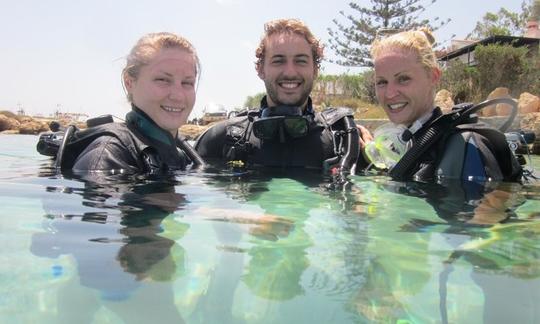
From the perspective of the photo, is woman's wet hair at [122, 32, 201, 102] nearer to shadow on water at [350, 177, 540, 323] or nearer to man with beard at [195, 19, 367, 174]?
man with beard at [195, 19, 367, 174]

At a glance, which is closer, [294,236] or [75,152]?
[294,236]

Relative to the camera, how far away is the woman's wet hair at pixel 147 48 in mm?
3396

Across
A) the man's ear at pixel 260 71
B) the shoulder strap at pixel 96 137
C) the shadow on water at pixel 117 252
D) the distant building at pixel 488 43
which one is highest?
the distant building at pixel 488 43

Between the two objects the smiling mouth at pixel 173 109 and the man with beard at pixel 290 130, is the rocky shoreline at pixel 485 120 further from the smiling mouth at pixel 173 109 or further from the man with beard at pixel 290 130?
the man with beard at pixel 290 130

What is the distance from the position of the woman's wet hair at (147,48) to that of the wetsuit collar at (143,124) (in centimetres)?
21

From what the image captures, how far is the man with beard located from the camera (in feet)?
14.4

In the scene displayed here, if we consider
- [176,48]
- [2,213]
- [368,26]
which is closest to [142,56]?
[176,48]

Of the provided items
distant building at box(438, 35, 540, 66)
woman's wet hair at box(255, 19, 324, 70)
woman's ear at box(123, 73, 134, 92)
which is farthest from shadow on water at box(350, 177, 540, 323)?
distant building at box(438, 35, 540, 66)

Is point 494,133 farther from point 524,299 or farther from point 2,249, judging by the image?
point 2,249

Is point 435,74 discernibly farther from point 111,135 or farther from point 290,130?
point 111,135

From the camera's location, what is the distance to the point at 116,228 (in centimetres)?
215

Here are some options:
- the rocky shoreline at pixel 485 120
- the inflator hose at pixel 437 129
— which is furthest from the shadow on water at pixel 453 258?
the rocky shoreline at pixel 485 120

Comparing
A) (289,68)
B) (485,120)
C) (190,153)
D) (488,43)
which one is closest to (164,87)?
(190,153)

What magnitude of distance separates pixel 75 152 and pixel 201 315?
255 centimetres
